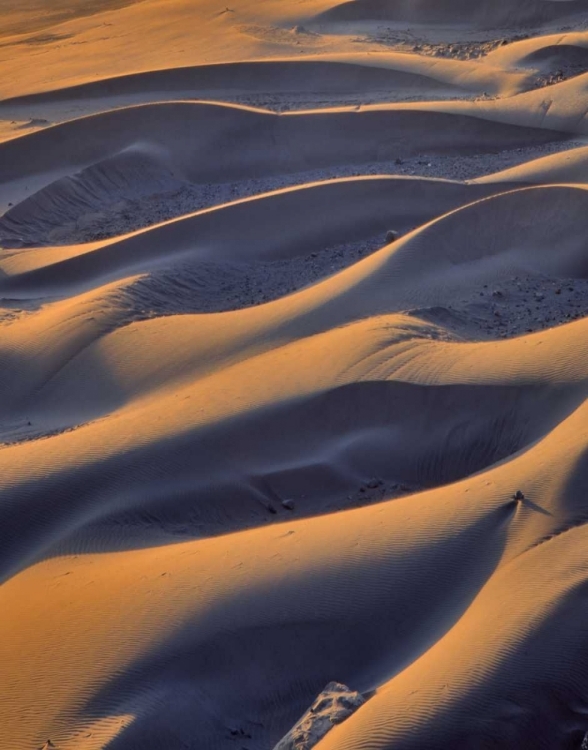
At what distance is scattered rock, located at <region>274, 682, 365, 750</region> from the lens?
7.55 feet

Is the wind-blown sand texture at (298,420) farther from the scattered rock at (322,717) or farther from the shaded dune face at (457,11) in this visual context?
the shaded dune face at (457,11)

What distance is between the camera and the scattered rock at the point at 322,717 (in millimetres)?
2301

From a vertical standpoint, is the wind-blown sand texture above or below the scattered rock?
above

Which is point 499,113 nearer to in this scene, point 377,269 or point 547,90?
point 547,90

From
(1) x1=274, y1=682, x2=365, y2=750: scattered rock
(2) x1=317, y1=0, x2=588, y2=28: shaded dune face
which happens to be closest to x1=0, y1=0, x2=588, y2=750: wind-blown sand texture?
(1) x1=274, y1=682, x2=365, y2=750: scattered rock

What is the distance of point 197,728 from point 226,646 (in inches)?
10.0

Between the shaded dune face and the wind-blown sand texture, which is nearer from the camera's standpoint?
the wind-blown sand texture

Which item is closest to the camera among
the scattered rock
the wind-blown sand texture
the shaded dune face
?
the scattered rock

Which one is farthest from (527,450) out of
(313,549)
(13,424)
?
(13,424)

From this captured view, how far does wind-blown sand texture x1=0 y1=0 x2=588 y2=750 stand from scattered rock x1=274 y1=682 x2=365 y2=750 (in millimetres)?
50

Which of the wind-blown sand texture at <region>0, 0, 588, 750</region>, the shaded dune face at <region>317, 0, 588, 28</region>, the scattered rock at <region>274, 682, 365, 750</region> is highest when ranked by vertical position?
the shaded dune face at <region>317, 0, 588, 28</region>

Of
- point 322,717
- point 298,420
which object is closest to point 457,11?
point 298,420

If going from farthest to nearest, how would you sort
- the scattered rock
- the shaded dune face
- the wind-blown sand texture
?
1. the shaded dune face
2. the wind-blown sand texture
3. the scattered rock

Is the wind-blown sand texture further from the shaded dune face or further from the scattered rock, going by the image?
the shaded dune face
